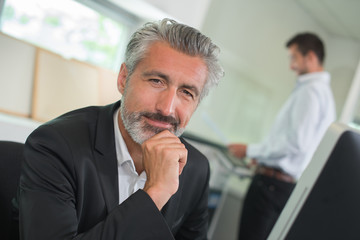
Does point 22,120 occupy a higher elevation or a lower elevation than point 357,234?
lower

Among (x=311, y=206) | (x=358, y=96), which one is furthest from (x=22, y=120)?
(x=358, y=96)

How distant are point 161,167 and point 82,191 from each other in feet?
0.74

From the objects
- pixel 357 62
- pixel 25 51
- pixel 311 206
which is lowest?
pixel 25 51

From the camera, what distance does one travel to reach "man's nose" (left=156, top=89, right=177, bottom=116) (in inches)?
39.4

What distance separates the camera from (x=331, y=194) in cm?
61

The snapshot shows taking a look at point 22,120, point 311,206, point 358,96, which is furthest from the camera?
point 358,96

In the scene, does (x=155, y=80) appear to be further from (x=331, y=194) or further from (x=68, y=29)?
(x=68, y=29)

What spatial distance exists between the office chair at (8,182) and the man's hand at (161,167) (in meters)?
0.38

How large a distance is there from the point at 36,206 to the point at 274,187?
5.89 ft

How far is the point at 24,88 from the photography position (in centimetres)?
143

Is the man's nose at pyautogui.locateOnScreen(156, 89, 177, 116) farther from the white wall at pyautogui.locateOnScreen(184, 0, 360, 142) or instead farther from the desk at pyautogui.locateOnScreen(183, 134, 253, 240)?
the white wall at pyautogui.locateOnScreen(184, 0, 360, 142)

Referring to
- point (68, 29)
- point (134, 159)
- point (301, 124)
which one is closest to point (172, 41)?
point (134, 159)

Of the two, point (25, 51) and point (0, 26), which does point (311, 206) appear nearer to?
point (25, 51)

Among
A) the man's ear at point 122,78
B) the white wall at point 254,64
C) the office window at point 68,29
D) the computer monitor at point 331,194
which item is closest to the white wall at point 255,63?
the white wall at point 254,64
